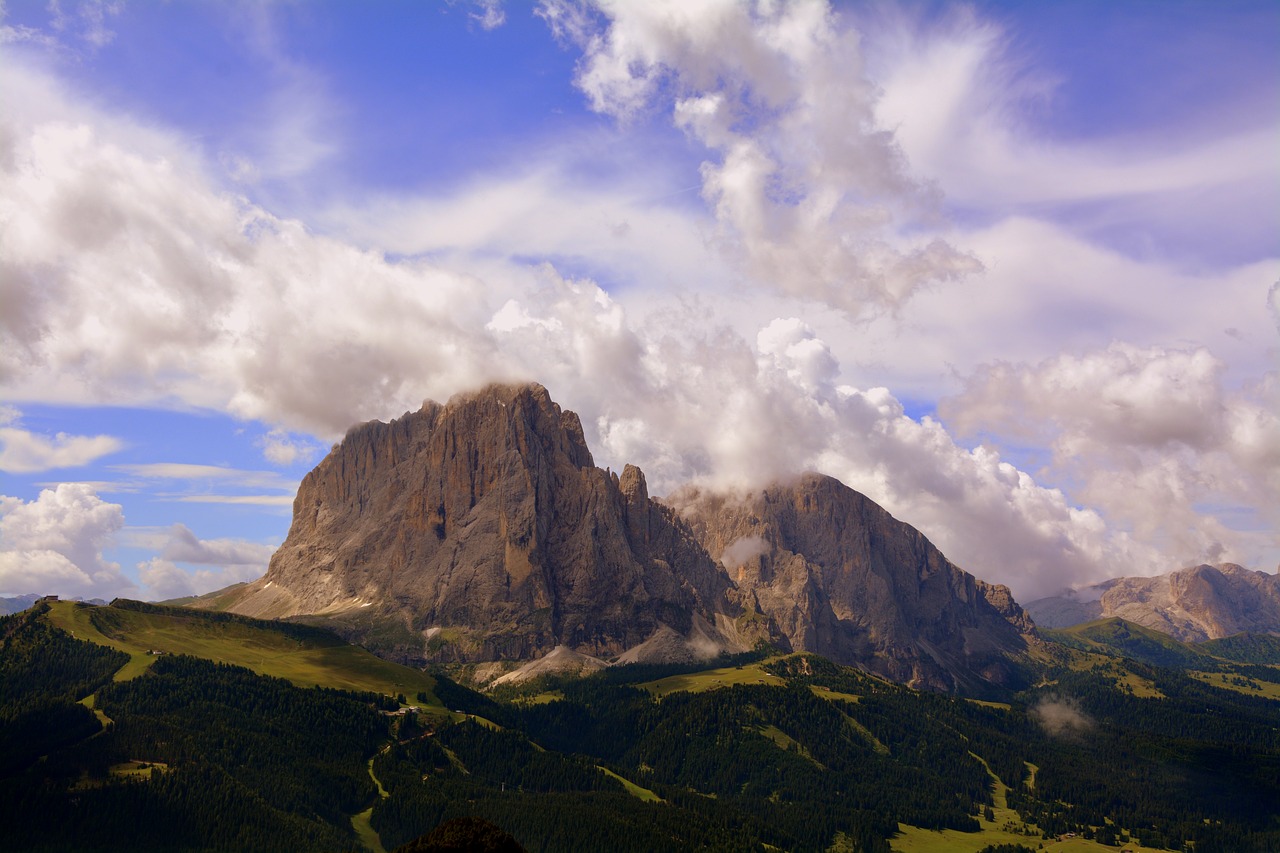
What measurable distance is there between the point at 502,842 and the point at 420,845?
9.54 metres

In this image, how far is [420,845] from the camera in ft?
388

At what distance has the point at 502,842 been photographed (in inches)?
4621
